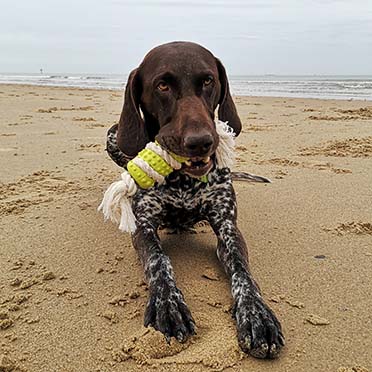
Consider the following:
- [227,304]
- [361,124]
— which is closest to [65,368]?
[227,304]

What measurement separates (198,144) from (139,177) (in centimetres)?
65

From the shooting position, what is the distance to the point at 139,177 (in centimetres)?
297

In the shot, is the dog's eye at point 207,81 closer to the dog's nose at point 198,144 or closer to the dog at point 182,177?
the dog at point 182,177

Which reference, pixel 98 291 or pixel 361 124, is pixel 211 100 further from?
pixel 361 124

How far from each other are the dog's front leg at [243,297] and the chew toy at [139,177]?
0.94 ft

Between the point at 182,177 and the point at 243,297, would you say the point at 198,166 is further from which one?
the point at 243,297

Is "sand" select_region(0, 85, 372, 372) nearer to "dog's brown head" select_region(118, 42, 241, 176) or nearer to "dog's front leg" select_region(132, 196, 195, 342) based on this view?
"dog's front leg" select_region(132, 196, 195, 342)

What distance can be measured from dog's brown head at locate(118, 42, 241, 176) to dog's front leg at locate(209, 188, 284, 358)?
40 centimetres

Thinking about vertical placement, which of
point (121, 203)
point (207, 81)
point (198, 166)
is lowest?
point (121, 203)

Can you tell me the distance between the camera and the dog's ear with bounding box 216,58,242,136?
3.38 metres

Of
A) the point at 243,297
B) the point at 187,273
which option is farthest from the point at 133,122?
the point at 243,297

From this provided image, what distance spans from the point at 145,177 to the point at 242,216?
0.99m

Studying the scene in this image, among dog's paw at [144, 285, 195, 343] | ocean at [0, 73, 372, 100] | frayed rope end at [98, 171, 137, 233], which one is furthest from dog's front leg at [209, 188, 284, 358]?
ocean at [0, 73, 372, 100]

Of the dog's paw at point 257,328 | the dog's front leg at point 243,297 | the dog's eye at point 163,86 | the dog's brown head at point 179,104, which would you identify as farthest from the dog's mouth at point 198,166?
the dog's paw at point 257,328
